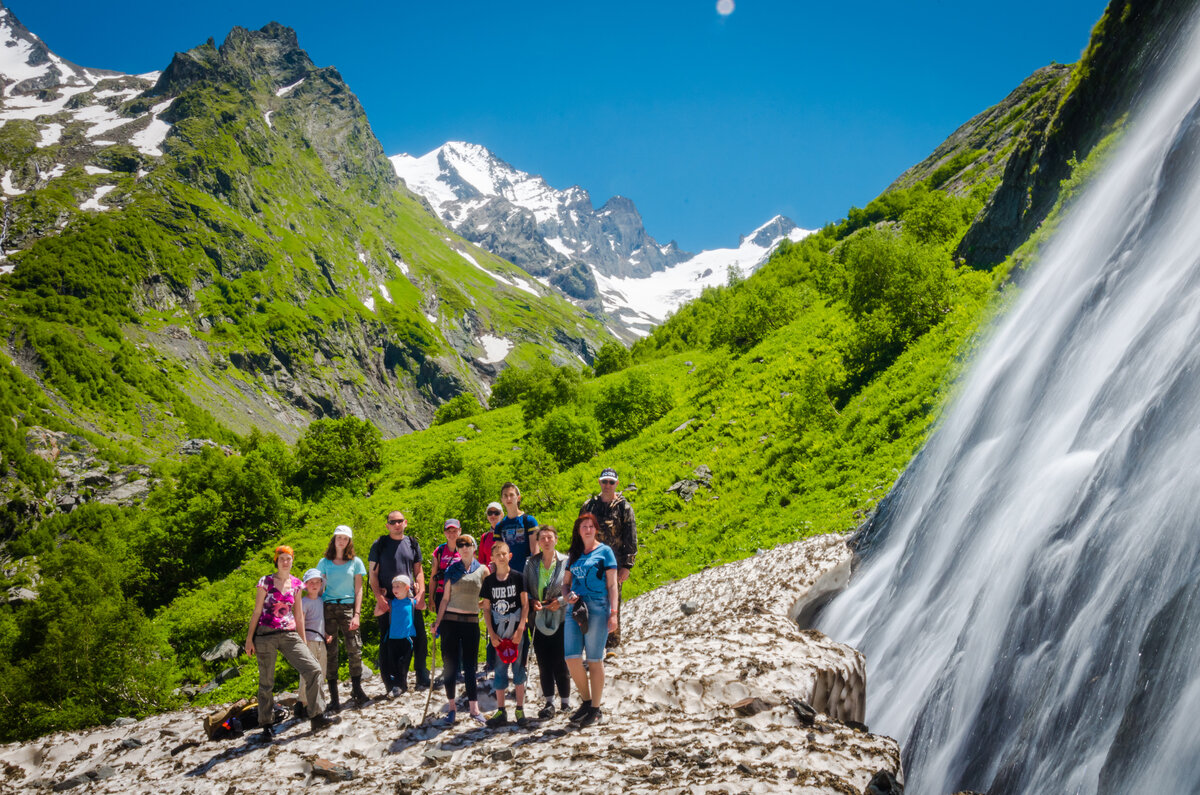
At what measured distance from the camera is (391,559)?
490 inches

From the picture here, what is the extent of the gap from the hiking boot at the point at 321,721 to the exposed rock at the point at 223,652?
86.5 feet

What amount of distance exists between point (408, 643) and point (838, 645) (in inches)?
329

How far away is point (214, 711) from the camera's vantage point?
43.0 ft

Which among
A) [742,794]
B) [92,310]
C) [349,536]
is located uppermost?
[92,310]

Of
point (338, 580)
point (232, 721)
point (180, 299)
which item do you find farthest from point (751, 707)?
point (180, 299)

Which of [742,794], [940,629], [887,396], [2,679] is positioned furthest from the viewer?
[887,396]

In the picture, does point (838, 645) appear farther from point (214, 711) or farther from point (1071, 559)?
point (214, 711)

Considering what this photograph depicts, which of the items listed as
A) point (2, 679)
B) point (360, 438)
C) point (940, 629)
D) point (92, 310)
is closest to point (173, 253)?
point (92, 310)

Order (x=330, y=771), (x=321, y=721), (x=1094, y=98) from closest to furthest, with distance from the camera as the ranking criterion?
(x=330, y=771), (x=321, y=721), (x=1094, y=98)

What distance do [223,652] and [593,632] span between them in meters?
32.1

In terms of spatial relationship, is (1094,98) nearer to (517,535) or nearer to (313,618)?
(517,535)

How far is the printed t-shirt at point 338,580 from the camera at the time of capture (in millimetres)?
12227

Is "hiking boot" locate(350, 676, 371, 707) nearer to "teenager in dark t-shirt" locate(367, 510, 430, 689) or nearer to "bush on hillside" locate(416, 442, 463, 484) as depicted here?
"teenager in dark t-shirt" locate(367, 510, 430, 689)

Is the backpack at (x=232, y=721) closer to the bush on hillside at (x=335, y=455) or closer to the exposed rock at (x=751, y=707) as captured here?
the exposed rock at (x=751, y=707)
